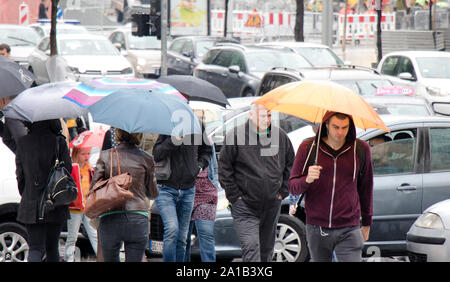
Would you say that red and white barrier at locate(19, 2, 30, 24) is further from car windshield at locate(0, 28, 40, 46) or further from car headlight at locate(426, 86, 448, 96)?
car headlight at locate(426, 86, 448, 96)

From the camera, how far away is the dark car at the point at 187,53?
23.1 metres

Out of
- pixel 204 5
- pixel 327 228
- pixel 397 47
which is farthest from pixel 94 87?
pixel 397 47

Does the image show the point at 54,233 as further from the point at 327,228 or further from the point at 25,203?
the point at 327,228

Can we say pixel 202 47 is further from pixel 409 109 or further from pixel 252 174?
pixel 252 174

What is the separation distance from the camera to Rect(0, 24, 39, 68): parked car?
2352 centimetres

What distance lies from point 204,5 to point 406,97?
20031 mm

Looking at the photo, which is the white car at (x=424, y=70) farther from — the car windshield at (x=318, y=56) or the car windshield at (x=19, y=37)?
the car windshield at (x=19, y=37)

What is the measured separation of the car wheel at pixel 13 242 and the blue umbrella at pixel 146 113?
5.98 ft

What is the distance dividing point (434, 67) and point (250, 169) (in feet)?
40.5

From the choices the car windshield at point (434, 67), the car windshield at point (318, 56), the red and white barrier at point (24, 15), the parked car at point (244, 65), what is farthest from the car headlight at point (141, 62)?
the car windshield at point (434, 67)

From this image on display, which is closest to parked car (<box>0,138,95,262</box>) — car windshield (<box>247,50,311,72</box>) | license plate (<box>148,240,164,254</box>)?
license plate (<box>148,240,164,254</box>)

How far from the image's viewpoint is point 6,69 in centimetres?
827

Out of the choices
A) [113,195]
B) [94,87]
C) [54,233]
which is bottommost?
[54,233]

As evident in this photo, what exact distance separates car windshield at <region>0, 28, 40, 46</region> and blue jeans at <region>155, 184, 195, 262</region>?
1780 cm
